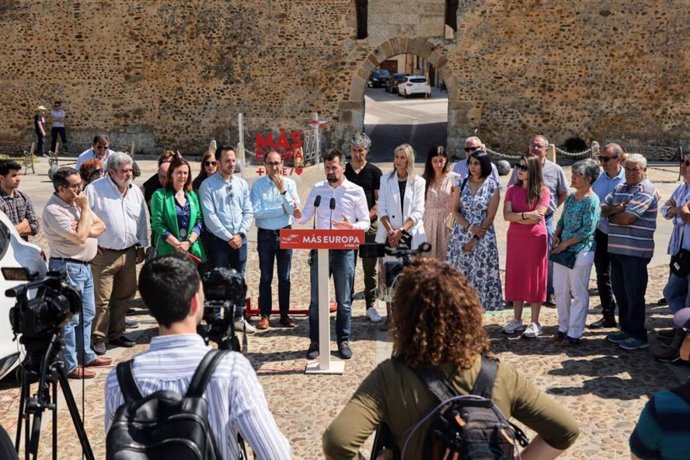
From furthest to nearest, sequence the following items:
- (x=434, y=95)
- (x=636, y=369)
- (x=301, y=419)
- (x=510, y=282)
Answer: (x=434, y=95), (x=510, y=282), (x=636, y=369), (x=301, y=419)

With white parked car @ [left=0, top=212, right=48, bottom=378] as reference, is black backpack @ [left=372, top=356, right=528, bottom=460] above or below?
above

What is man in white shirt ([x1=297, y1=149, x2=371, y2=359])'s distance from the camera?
19.1 ft

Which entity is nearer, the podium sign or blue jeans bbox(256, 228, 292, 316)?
the podium sign

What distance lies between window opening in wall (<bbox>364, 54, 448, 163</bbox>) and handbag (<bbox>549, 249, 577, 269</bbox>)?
11.9 m

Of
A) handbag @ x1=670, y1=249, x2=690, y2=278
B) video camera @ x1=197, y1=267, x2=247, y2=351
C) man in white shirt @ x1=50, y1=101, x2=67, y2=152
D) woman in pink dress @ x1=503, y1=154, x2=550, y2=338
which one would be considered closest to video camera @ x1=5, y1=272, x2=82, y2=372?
video camera @ x1=197, y1=267, x2=247, y2=351

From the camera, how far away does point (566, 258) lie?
5953mm

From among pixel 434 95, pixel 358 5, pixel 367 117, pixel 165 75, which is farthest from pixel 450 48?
pixel 434 95

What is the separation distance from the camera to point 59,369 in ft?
11.1

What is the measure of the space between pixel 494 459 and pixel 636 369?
12.6ft

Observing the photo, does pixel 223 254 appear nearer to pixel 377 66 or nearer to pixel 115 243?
pixel 115 243

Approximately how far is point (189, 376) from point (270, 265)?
4.29m

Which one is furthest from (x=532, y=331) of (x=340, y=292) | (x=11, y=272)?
(x=11, y=272)

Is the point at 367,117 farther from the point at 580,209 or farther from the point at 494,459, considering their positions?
the point at 494,459

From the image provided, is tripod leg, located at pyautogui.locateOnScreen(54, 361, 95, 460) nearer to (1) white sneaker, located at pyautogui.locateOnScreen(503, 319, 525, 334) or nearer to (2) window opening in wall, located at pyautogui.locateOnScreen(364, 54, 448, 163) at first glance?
(1) white sneaker, located at pyautogui.locateOnScreen(503, 319, 525, 334)
